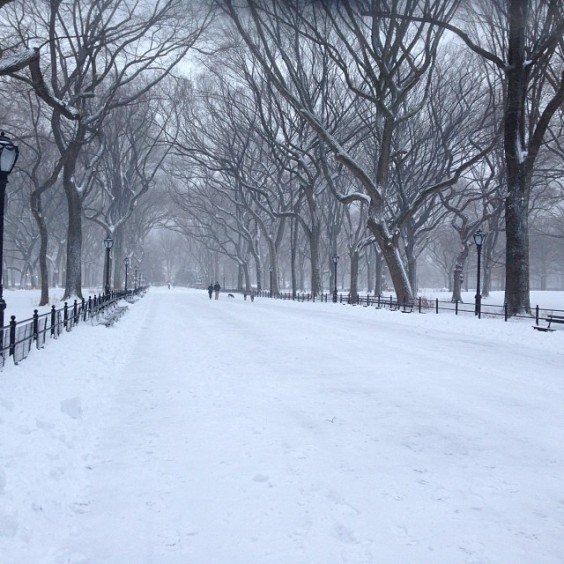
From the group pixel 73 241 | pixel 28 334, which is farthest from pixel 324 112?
pixel 28 334

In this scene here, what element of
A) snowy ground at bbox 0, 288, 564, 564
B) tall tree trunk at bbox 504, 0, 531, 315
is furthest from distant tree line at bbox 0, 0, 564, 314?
snowy ground at bbox 0, 288, 564, 564

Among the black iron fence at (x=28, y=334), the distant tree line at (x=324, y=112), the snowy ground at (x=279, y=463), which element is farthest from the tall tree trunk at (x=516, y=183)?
the black iron fence at (x=28, y=334)

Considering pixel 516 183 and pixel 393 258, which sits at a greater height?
pixel 516 183

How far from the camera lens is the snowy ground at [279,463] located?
3229mm

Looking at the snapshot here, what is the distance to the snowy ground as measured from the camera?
3229 mm

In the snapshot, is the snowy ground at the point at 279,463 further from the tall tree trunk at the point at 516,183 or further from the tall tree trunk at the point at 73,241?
the tall tree trunk at the point at 73,241

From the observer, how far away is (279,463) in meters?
4.50

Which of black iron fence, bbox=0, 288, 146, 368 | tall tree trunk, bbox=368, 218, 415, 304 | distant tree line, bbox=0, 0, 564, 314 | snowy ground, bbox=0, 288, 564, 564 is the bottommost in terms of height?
snowy ground, bbox=0, 288, 564, 564

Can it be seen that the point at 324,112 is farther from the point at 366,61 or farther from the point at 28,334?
the point at 28,334

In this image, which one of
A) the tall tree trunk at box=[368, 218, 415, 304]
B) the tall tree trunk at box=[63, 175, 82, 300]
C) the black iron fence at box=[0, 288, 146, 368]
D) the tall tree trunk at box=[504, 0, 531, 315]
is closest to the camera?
the black iron fence at box=[0, 288, 146, 368]

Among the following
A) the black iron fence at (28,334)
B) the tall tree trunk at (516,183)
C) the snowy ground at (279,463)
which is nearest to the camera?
the snowy ground at (279,463)

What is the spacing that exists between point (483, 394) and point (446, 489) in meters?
3.53

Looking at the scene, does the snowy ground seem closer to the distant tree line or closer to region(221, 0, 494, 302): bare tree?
the distant tree line

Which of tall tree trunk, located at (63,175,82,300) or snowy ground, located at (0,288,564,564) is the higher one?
tall tree trunk, located at (63,175,82,300)
